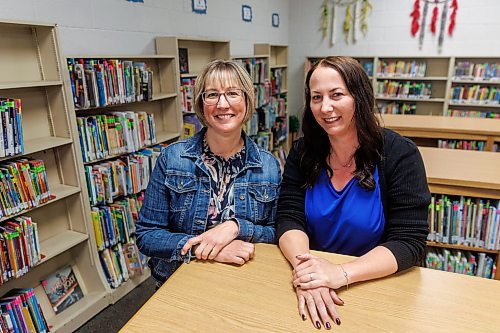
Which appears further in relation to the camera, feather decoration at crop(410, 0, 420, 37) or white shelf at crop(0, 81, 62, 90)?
feather decoration at crop(410, 0, 420, 37)

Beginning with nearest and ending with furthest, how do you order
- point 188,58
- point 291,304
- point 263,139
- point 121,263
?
point 291,304 < point 121,263 < point 188,58 < point 263,139

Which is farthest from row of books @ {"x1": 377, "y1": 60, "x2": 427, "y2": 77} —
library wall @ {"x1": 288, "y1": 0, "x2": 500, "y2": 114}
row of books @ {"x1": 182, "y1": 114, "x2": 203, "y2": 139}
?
row of books @ {"x1": 182, "y1": 114, "x2": 203, "y2": 139}

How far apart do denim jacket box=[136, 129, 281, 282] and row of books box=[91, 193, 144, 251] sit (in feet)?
3.80

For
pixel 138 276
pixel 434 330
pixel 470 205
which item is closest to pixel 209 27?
pixel 138 276

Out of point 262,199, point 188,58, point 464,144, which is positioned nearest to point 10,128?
point 262,199

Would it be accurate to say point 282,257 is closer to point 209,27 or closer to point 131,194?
point 131,194

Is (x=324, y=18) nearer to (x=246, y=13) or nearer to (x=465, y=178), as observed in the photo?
(x=246, y=13)

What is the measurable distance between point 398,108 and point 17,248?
208 inches

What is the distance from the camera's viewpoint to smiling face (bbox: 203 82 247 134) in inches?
49.1

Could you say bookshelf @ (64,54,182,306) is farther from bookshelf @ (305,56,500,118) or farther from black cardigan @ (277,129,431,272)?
bookshelf @ (305,56,500,118)

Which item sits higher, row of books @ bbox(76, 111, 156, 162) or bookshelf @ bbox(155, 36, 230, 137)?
bookshelf @ bbox(155, 36, 230, 137)

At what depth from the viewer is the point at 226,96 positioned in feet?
4.13

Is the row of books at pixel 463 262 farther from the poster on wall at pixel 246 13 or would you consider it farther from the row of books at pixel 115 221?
the poster on wall at pixel 246 13

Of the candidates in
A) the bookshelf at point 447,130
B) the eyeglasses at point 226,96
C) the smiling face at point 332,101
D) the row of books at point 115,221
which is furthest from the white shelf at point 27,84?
the bookshelf at point 447,130
